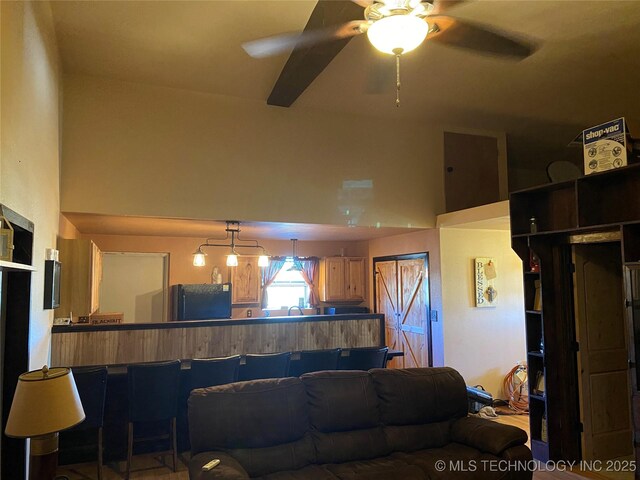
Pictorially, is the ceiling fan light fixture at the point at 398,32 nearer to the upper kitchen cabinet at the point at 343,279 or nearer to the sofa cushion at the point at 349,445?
the sofa cushion at the point at 349,445

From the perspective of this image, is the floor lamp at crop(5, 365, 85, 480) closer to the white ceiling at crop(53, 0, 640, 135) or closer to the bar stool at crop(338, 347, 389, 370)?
the white ceiling at crop(53, 0, 640, 135)

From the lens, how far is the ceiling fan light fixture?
229 centimetres

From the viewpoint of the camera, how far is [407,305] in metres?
6.29

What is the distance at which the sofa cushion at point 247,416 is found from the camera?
2.74 meters

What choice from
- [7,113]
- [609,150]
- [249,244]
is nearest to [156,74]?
[7,113]

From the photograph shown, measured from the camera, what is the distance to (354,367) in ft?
14.7

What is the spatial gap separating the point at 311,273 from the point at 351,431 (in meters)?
4.81

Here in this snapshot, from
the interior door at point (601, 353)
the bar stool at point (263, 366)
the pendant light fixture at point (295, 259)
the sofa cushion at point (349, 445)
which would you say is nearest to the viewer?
the sofa cushion at point (349, 445)

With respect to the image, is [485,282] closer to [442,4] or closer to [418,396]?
[418,396]

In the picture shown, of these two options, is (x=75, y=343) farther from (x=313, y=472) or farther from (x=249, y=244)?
(x=249, y=244)

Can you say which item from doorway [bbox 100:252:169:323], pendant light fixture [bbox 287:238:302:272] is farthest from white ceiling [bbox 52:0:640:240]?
pendant light fixture [bbox 287:238:302:272]

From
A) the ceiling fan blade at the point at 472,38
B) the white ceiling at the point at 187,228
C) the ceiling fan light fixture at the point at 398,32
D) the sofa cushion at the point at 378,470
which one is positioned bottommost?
the sofa cushion at the point at 378,470

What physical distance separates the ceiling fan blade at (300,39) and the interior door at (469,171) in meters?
3.27

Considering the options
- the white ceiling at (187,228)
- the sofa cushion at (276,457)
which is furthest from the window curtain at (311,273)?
the sofa cushion at (276,457)
